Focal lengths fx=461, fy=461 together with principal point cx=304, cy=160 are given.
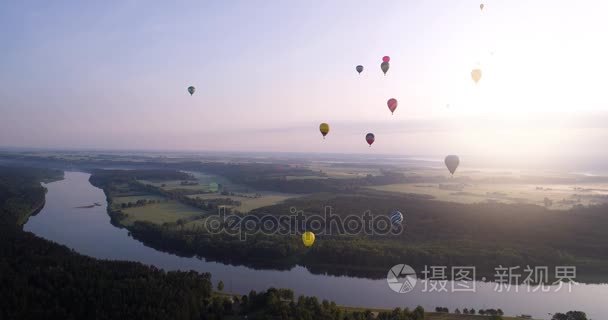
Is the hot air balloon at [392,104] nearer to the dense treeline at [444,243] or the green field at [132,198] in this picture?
the dense treeline at [444,243]

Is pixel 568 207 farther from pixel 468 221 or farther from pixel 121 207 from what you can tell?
pixel 121 207

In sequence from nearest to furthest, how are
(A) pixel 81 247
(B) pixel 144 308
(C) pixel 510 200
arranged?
(B) pixel 144 308 → (A) pixel 81 247 → (C) pixel 510 200

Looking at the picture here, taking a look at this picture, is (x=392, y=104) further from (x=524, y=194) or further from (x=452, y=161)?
(x=524, y=194)

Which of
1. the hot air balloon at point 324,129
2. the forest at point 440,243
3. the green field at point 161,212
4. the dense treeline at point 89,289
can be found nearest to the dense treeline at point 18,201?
the green field at point 161,212

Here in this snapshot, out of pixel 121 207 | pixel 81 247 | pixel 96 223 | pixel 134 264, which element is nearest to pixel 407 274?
pixel 134 264

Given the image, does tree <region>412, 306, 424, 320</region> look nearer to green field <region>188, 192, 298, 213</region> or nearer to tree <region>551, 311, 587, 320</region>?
tree <region>551, 311, 587, 320</region>
